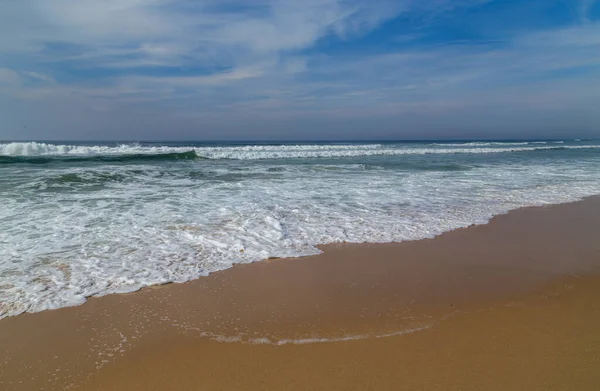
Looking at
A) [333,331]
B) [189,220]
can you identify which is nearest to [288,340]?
[333,331]

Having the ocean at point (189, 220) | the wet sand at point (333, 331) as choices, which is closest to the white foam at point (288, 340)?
the wet sand at point (333, 331)

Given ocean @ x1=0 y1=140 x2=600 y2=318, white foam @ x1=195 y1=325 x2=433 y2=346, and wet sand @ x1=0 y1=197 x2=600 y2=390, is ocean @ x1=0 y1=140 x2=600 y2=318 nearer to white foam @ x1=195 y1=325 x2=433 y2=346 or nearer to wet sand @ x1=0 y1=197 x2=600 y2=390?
wet sand @ x1=0 y1=197 x2=600 y2=390

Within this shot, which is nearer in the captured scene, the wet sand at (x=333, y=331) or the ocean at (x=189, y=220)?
the wet sand at (x=333, y=331)

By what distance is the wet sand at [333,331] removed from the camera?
7.63 ft

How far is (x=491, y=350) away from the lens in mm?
2592

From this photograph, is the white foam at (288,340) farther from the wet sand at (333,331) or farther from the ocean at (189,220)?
the ocean at (189,220)

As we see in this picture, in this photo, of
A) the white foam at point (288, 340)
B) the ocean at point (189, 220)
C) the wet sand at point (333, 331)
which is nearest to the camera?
the wet sand at point (333, 331)

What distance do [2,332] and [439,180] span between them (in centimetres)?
1174

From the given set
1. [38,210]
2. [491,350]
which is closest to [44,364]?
[491,350]

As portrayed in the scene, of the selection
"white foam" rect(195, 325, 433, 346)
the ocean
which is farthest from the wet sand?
the ocean

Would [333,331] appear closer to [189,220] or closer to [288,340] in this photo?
[288,340]

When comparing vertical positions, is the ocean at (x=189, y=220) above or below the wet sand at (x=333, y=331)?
above

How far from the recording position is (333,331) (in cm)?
287

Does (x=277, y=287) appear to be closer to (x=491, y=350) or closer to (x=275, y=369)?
(x=275, y=369)
